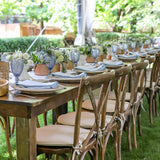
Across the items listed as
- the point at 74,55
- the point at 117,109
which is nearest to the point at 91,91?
the point at 117,109

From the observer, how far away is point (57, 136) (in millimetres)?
1851

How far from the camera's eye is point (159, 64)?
351 centimetres

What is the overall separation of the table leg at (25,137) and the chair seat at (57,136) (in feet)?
0.57

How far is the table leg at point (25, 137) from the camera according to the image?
1566mm

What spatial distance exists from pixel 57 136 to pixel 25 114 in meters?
0.40

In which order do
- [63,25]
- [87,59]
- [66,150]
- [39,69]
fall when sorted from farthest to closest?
[63,25] → [87,59] → [39,69] → [66,150]

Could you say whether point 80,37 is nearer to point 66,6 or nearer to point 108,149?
point 108,149

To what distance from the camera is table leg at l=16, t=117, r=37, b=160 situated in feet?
5.14

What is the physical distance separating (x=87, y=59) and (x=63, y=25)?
25.8 feet

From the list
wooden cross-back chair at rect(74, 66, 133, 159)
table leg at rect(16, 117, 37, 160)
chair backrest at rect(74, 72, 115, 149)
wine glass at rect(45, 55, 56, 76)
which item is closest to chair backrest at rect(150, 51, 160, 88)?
wooden cross-back chair at rect(74, 66, 133, 159)

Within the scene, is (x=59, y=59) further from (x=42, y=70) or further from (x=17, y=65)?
(x=17, y=65)

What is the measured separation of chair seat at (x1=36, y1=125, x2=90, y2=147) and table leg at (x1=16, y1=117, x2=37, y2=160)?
A: 17cm

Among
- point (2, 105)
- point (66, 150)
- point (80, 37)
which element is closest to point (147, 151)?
point (66, 150)

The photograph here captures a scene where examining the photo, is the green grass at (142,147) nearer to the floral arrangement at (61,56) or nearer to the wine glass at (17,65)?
the floral arrangement at (61,56)
